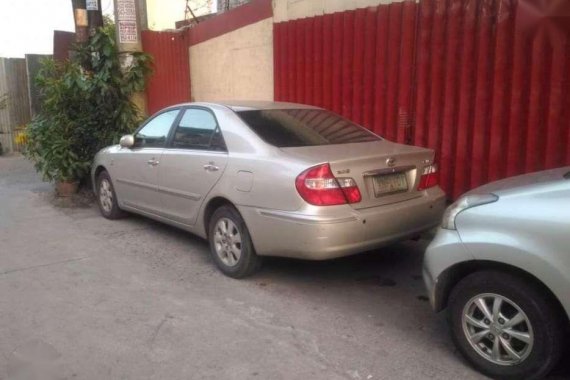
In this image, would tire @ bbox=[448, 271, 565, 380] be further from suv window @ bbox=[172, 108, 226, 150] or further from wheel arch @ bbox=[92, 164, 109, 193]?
wheel arch @ bbox=[92, 164, 109, 193]

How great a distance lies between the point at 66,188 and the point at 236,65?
3.41m

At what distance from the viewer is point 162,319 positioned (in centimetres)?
405

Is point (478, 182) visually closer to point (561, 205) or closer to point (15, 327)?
point (561, 205)

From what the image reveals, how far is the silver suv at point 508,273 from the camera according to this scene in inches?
110

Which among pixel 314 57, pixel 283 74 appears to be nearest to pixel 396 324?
pixel 314 57

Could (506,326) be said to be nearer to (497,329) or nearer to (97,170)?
(497,329)

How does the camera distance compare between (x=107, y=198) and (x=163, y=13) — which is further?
(x=163, y=13)

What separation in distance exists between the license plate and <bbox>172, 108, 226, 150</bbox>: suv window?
1439 millimetres

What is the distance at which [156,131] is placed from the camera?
6.11 metres

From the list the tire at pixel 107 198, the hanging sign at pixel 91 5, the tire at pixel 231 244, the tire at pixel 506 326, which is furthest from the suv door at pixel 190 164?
the hanging sign at pixel 91 5

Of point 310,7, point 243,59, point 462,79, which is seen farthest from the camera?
point 243,59

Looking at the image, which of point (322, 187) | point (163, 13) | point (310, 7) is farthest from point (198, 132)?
point (163, 13)

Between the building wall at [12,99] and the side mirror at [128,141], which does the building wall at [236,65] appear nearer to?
the side mirror at [128,141]

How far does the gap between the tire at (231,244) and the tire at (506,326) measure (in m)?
1.88
